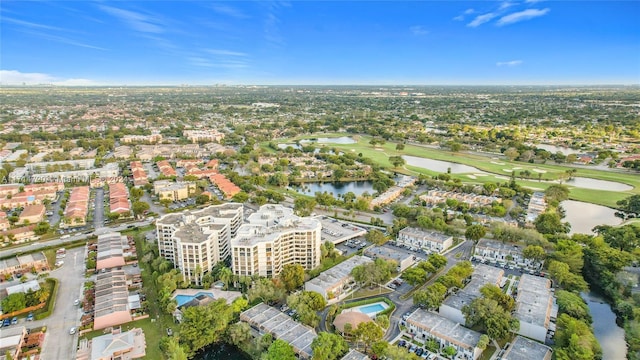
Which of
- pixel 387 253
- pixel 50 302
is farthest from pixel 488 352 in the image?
pixel 50 302

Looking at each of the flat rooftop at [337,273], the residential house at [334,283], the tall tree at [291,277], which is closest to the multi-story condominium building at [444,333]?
the residential house at [334,283]

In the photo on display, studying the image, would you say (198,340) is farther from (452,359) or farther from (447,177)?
(447,177)

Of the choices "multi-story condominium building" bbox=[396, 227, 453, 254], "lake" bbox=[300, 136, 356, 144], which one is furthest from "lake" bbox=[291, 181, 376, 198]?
"lake" bbox=[300, 136, 356, 144]

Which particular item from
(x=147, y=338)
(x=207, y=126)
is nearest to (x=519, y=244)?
(x=147, y=338)

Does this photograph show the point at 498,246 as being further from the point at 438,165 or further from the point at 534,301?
the point at 438,165

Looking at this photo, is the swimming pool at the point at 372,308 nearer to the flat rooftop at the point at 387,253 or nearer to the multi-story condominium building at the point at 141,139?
the flat rooftop at the point at 387,253
